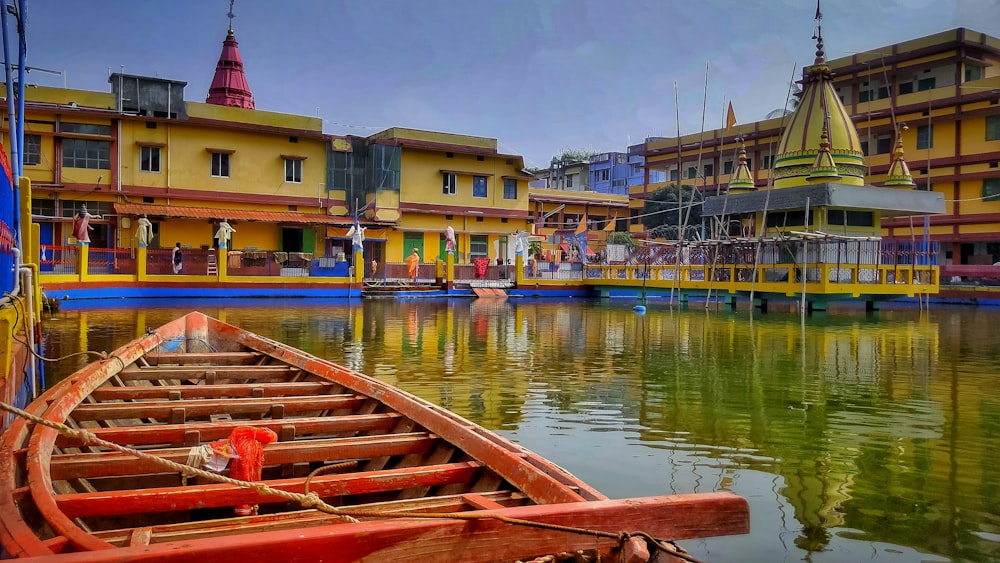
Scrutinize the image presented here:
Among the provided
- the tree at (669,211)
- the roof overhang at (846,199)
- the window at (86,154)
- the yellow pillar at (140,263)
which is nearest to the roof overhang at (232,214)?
the window at (86,154)

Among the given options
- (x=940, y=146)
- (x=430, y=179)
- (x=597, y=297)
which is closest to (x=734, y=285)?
(x=597, y=297)

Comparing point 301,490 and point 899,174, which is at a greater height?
point 899,174

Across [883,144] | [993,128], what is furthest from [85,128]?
[993,128]

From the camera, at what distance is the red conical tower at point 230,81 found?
148 feet

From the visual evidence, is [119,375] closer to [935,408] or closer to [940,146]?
[935,408]

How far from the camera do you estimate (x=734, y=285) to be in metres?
30.6

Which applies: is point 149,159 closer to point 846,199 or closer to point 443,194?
point 443,194

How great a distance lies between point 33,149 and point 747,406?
103 ft

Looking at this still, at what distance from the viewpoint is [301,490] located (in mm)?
3887

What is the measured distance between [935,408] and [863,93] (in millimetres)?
44661

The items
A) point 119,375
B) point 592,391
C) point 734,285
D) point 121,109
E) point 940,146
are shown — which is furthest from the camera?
point 940,146

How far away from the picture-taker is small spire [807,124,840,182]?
30.5 m

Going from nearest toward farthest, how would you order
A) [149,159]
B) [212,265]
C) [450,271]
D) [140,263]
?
[140,263], [212,265], [149,159], [450,271]

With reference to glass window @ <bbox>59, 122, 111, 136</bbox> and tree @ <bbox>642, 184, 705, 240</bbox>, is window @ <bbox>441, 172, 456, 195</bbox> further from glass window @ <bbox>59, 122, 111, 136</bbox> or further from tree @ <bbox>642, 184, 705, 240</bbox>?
tree @ <bbox>642, 184, 705, 240</bbox>
